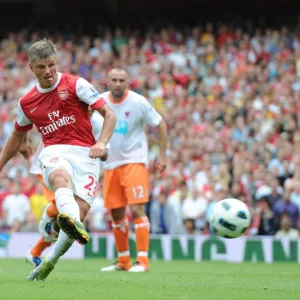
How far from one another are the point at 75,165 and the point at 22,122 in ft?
2.55

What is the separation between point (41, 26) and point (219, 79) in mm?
8766

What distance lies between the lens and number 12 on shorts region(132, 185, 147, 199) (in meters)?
11.8

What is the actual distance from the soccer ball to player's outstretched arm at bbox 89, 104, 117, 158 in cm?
231

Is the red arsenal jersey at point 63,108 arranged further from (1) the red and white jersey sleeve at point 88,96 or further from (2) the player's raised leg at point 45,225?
(2) the player's raised leg at point 45,225

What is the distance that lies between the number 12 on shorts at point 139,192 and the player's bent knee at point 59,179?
10.9 ft

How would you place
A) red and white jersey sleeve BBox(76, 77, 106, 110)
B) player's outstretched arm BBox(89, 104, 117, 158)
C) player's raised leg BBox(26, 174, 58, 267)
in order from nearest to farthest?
player's outstretched arm BBox(89, 104, 117, 158), red and white jersey sleeve BBox(76, 77, 106, 110), player's raised leg BBox(26, 174, 58, 267)

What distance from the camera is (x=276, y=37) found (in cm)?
2373

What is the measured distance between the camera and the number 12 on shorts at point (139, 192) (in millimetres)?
11758

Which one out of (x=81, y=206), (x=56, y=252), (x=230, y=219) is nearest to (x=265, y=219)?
(x=230, y=219)

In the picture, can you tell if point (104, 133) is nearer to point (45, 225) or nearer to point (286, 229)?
point (45, 225)

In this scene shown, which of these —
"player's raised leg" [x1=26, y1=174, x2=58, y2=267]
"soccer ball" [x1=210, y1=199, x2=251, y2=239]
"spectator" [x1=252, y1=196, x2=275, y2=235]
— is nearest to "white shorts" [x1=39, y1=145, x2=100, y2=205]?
"soccer ball" [x1=210, y1=199, x2=251, y2=239]

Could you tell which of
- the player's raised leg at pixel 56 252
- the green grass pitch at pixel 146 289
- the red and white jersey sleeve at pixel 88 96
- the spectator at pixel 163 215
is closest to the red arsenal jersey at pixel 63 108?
the red and white jersey sleeve at pixel 88 96

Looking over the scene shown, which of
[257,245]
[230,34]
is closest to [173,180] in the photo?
[257,245]

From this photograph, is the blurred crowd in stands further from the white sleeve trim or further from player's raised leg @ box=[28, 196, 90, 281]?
player's raised leg @ box=[28, 196, 90, 281]
